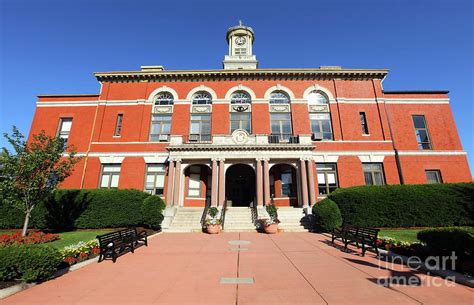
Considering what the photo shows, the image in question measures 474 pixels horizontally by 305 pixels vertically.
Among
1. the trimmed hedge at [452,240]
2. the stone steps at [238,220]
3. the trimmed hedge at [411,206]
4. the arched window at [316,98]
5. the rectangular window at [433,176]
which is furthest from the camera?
the arched window at [316,98]

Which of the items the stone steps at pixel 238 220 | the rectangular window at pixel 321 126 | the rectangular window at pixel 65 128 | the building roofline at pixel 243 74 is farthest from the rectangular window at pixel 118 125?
the rectangular window at pixel 321 126

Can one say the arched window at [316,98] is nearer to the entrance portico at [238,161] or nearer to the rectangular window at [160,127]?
the entrance portico at [238,161]

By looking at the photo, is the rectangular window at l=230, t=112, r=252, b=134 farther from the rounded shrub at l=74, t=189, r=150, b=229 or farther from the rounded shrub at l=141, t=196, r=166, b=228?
the rounded shrub at l=74, t=189, r=150, b=229

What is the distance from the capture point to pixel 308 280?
5.38 m

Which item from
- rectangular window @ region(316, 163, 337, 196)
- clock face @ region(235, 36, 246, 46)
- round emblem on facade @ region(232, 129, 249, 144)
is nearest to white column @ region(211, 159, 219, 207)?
round emblem on facade @ region(232, 129, 249, 144)

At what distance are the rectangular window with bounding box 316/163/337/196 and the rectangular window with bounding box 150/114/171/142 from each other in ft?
48.7

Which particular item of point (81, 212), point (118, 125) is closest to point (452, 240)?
point (81, 212)

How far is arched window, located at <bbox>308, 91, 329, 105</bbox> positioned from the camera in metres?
21.6

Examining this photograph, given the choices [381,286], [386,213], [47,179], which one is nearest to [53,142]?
[47,179]

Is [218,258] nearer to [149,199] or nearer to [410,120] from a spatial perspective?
Answer: [149,199]

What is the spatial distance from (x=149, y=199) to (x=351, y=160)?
17500 millimetres

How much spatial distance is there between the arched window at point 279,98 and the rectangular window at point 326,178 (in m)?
7.34

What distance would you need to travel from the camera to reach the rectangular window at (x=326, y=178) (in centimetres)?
1919

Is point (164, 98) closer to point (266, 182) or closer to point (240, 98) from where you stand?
point (240, 98)
